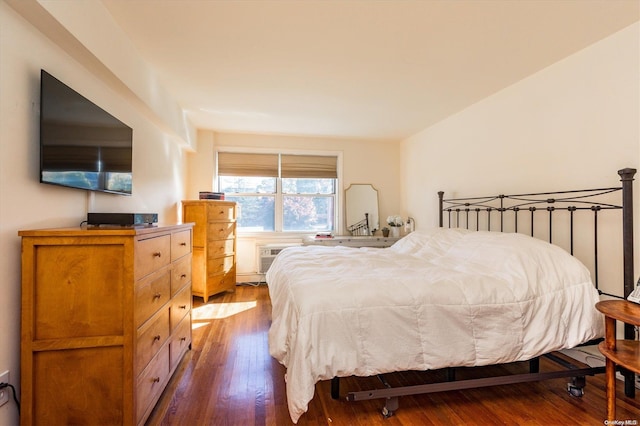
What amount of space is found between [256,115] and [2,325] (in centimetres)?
289

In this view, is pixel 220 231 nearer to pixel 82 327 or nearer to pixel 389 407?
pixel 82 327

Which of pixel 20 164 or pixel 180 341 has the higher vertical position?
pixel 20 164

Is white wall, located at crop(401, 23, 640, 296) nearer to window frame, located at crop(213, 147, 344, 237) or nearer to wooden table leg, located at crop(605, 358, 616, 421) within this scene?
wooden table leg, located at crop(605, 358, 616, 421)

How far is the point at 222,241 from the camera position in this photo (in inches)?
150

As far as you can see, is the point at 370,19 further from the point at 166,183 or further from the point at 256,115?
the point at 166,183

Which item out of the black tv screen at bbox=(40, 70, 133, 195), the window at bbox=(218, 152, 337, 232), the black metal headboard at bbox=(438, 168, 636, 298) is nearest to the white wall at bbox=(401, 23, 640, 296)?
the black metal headboard at bbox=(438, 168, 636, 298)

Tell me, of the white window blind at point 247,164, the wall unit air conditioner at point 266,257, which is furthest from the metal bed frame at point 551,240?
the white window blind at point 247,164

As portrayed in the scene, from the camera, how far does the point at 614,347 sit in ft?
4.70

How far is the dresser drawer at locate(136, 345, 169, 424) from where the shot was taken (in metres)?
1.36

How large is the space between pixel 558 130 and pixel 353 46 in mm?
1719

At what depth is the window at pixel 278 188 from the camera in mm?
4422

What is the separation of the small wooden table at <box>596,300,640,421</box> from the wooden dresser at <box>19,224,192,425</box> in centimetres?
226

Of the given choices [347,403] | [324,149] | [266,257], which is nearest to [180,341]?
[347,403]

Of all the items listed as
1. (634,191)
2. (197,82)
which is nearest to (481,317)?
(634,191)
